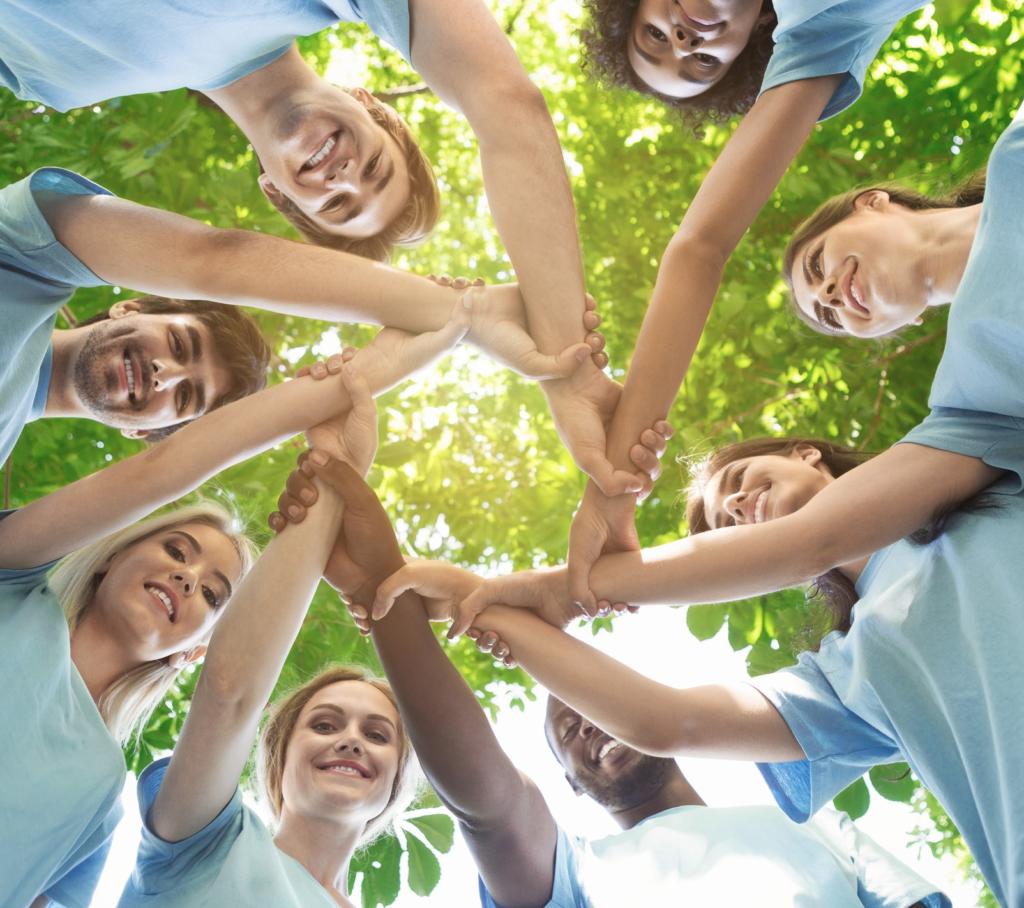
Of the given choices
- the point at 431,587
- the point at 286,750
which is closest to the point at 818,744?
the point at 431,587

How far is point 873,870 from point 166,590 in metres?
2.22

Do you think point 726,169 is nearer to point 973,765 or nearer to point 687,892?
point 973,765

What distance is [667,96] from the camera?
10.5ft

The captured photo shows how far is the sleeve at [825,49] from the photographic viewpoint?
97.9 inches

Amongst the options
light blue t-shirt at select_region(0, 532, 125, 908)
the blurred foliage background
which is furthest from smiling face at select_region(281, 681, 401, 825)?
the blurred foliage background

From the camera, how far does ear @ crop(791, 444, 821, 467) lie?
3.10 metres

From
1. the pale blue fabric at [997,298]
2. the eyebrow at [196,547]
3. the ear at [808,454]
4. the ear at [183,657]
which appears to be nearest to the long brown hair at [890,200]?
the ear at [808,454]

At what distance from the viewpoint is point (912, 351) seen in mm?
4125

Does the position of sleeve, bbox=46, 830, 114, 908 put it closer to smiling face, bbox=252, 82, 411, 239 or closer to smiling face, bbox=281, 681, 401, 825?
smiling face, bbox=281, 681, 401, 825

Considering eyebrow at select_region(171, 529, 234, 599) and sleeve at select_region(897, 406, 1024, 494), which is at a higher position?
eyebrow at select_region(171, 529, 234, 599)

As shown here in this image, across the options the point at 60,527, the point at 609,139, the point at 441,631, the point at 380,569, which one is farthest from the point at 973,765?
the point at 609,139

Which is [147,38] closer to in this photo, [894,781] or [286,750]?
[286,750]

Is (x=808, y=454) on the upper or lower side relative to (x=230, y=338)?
lower

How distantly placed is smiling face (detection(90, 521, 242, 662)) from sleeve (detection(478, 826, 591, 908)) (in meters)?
1.10
